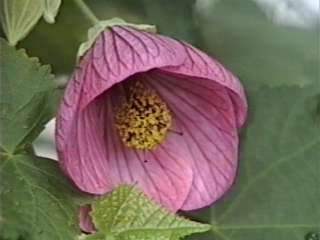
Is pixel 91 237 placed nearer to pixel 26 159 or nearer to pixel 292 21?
pixel 26 159

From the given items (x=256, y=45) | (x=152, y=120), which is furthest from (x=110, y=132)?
(x=256, y=45)

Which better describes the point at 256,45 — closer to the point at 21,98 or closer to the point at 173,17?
the point at 173,17

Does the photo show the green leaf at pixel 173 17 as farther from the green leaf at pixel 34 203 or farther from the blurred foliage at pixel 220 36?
the green leaf at pixel 34 203

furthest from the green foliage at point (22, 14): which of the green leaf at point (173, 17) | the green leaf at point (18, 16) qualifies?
the green leaf at point (173, 17)

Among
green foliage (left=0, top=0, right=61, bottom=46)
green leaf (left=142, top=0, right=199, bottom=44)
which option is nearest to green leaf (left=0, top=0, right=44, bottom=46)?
green foliage (left=0, top=0, right=61, bottom=46)

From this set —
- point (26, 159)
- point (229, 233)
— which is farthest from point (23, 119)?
point (229, 233)
